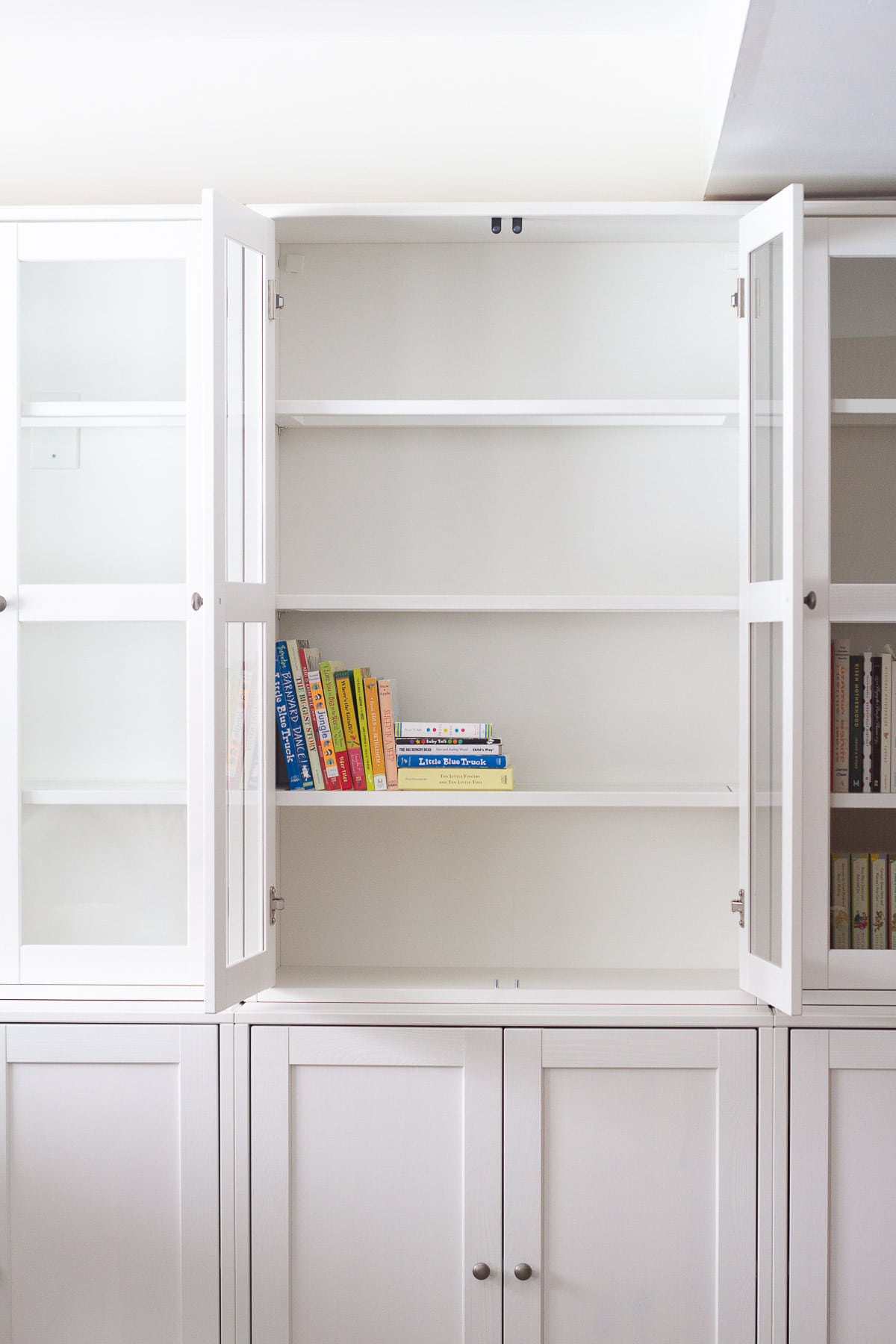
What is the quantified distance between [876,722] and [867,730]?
0.02m

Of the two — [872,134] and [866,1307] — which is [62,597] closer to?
[872,134]

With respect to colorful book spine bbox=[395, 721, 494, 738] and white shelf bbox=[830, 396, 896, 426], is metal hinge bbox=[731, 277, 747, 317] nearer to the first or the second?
white shelf bbox=[830, 396, 896, 426]

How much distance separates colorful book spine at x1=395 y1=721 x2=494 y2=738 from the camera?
1832 mm

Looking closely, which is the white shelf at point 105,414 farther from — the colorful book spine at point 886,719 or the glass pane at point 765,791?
the colorful book spine at point 886,719

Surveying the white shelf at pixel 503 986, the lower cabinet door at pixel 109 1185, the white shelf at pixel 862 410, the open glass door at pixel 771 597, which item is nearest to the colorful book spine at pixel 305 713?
the white shelf at pixel 503 986

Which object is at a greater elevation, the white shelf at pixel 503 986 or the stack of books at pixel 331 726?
the stack of books at pixel 331 726

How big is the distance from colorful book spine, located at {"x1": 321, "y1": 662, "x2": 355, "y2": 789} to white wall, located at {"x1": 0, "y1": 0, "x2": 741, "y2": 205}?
1.02 meters

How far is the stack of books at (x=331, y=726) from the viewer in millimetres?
1814

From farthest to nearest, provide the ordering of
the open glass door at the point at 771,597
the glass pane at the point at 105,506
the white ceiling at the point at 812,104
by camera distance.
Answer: the glass pane at the point at 105,506 < the open glass door at the point at 771,597 < the white ceiling at the point at 812,104

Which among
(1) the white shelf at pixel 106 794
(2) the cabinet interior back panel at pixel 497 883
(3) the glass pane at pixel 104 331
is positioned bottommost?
(2) the cabinet interior back panel at pixel 497 883

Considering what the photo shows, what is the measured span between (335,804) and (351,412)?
28.6 inches

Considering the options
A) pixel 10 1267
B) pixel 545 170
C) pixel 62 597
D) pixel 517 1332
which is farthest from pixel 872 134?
pixel 10 1267

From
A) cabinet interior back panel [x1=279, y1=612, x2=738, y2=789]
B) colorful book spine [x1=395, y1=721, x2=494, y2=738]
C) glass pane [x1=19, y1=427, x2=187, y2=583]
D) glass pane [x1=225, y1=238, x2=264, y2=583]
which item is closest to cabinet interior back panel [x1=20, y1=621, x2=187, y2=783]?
glass pane [x1=19, y1=427, x2=187, y2=583]

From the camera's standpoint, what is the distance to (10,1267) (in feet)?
5.68
